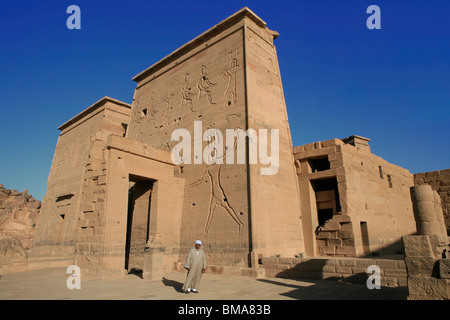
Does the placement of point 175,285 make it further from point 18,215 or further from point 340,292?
point 18,215

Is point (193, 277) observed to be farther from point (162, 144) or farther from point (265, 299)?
point (162, 144)

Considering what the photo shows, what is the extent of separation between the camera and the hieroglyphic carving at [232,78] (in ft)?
35.3

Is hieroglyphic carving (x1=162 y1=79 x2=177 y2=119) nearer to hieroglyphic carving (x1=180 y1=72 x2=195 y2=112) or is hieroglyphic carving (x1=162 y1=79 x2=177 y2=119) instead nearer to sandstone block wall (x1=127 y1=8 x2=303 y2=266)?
sandstone block wall (x1=127 y1=8 x2=303 y2=266)

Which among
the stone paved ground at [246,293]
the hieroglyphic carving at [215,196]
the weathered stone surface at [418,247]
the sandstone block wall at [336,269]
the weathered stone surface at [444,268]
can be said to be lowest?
the stone paved ground at [246,293]

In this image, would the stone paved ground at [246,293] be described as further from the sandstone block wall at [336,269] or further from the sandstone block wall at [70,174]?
the sandstone block wall at [70,174]

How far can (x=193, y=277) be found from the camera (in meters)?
5.68

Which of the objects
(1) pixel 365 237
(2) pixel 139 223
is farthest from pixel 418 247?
(2) pixel 139 223

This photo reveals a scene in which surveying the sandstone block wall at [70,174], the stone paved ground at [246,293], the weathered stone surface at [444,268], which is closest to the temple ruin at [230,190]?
the stone paved ground at [246,293]

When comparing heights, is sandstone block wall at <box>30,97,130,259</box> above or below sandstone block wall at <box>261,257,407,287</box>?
above

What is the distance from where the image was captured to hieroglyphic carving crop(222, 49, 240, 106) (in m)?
10.8

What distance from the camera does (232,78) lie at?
11.0 meters

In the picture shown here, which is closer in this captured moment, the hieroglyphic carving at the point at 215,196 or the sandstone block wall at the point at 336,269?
the sandstone block wall at the point at 336,269

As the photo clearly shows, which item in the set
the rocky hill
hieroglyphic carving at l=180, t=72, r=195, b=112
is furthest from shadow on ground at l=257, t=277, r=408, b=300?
the rocky hill

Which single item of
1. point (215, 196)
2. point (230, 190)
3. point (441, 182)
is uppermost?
point (441, 182)
